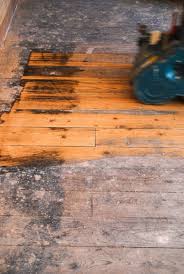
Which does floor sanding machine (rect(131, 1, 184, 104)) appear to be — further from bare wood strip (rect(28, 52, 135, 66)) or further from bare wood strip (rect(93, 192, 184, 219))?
bare wood strip (rect(93, 192, 184, 219))

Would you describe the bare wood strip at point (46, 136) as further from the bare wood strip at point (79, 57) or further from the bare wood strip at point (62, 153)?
the bare wood strip at point (79, 57)

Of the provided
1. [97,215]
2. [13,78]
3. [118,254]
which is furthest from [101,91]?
[118,254]

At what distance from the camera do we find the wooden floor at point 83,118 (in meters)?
2.01

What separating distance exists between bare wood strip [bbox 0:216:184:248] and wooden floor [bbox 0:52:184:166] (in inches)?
15.3

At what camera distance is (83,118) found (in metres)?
2.20

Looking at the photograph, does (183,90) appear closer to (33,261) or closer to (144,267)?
(144,267)

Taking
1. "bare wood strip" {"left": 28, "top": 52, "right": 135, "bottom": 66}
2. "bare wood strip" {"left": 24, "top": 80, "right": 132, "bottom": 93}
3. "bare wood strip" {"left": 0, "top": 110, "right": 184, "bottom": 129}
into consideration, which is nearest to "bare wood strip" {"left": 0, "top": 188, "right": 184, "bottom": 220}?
"bare wood strip" {"left": 0, "top": 110, "right": 184, "bottom": 129}

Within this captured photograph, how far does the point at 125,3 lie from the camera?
130 inches

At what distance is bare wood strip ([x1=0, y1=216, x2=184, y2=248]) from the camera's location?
5.26ft

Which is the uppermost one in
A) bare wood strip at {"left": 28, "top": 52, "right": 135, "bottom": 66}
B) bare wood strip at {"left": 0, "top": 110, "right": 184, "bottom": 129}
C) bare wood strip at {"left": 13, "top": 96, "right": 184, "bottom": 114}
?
bare wood strip at {"left": 28, "top": 52, "right": 135, "bottom": 66}

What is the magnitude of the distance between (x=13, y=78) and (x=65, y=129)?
61 cm

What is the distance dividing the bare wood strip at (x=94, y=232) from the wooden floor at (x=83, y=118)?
0.39 metres

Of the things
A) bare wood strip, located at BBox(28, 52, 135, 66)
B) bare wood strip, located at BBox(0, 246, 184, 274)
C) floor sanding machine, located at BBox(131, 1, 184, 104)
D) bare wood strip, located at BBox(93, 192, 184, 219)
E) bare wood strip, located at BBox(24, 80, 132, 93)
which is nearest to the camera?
bare wood strip, located at BBox(0, 246, 184, 274)

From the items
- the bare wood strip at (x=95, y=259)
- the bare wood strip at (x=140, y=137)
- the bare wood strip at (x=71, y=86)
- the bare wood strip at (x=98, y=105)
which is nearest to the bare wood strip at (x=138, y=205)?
the bare wood strip at (x=95, y=259)
